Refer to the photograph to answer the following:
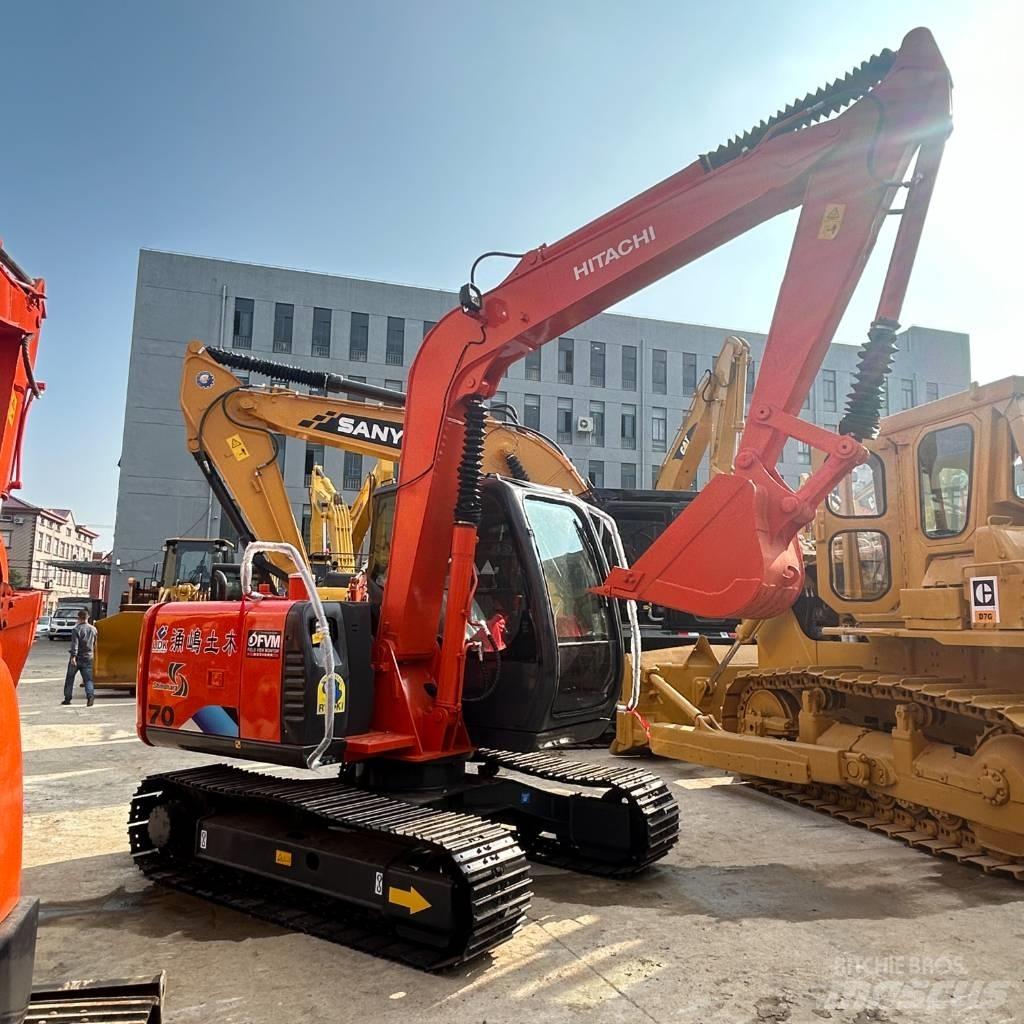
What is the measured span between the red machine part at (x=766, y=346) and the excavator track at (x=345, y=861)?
62 centimetres

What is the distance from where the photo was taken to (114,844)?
6094 mm

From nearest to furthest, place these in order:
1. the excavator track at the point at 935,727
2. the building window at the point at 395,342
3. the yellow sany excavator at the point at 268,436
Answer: the excavator track at the point at 935,727 → the yellow sany excavator at the point at 268,436 → the building window at the point at 395,342

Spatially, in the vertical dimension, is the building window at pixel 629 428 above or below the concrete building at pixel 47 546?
above

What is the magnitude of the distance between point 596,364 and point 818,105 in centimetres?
3541

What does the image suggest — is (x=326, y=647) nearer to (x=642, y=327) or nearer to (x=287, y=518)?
(x=287, y=518)

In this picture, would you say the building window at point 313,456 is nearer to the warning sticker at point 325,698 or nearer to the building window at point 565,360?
the building window at point 565,360

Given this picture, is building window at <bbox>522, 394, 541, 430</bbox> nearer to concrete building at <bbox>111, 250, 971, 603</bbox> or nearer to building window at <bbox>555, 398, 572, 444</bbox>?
concrete building at <bbox>111, 250, 971, 603</bbox>

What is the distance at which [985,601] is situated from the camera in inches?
226

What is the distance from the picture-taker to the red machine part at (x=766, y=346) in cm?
429

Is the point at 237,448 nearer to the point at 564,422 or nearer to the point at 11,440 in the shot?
the point at 11,440

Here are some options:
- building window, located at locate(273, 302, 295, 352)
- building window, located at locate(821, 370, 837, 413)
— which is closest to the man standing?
building window, located at locate(273, 302, 295, 352)

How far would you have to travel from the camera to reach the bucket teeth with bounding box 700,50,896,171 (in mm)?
4340

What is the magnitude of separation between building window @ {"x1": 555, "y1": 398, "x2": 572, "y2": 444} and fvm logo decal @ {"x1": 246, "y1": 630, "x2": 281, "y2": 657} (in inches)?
1348

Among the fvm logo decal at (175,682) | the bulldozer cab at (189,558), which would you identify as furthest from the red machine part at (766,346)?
the bulldozer cab at (189,558)
